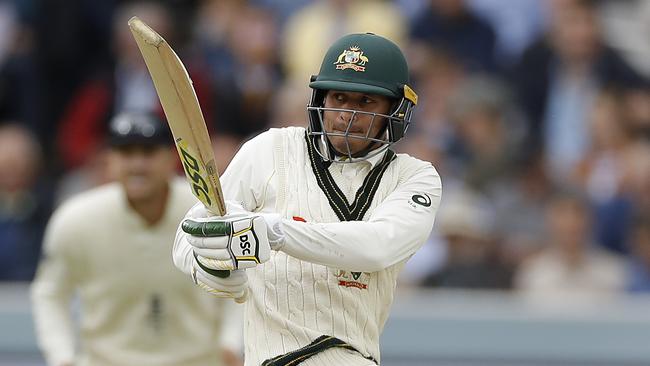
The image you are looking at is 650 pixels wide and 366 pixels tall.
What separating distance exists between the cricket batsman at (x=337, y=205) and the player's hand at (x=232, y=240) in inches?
5.4

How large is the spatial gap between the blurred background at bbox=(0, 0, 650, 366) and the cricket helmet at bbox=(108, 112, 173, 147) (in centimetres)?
214

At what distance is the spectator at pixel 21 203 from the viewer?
8.80 m

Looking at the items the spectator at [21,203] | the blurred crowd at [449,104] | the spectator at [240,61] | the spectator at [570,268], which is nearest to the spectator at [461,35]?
the blurred crowd at [449,104]

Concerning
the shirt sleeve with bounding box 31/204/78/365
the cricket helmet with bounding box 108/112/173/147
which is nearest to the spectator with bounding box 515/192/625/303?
the cricket helmet with bounding box 108/112/173/147

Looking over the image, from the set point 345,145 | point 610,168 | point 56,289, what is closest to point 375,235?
point 345,145

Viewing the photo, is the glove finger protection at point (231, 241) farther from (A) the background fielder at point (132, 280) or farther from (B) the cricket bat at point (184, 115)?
(A) the background fielder at point (132, 280)

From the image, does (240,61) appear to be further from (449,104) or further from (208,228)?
(208,228)

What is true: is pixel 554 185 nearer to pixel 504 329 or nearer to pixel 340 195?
pixel 504 329

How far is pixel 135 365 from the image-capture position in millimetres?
6367

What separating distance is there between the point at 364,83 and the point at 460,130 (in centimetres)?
488

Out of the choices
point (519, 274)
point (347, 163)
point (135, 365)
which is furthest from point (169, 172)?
point (519, 274)

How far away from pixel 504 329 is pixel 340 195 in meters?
3.87

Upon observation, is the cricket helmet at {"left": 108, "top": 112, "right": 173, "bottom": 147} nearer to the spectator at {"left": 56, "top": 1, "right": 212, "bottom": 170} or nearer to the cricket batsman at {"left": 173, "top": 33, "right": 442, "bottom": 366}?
the cricket batsman at {"left": 173, "top": 33, "right": 442, "bottom": 366}

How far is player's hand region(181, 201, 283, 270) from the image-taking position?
3977 mm
